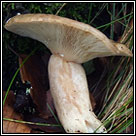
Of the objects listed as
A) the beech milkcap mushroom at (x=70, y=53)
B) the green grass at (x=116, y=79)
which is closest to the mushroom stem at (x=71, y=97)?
the beech milkcap mushroom at (x=70, y=53)

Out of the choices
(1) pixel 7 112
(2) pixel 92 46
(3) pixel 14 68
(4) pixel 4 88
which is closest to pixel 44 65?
(3) pixel 14 68

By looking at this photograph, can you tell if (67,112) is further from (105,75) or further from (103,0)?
(103,0)

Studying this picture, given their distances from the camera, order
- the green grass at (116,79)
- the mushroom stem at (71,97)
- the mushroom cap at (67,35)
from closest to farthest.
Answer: the mushroom cap at (67,35)
the mushroom stem at (71,97)
the green grass at (116,79)

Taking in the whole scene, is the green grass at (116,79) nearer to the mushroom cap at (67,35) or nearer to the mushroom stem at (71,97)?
the mushroom stem at (71,97)

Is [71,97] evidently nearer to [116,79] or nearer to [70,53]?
[70,53]

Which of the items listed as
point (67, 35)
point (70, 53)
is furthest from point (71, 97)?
point (67, 35)

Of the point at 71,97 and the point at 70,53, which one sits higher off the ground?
the point at 70,53

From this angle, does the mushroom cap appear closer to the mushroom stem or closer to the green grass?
the mushroom stem

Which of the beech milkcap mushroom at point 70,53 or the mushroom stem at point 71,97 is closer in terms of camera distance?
the beech milkcap mushroom at point 70,53
